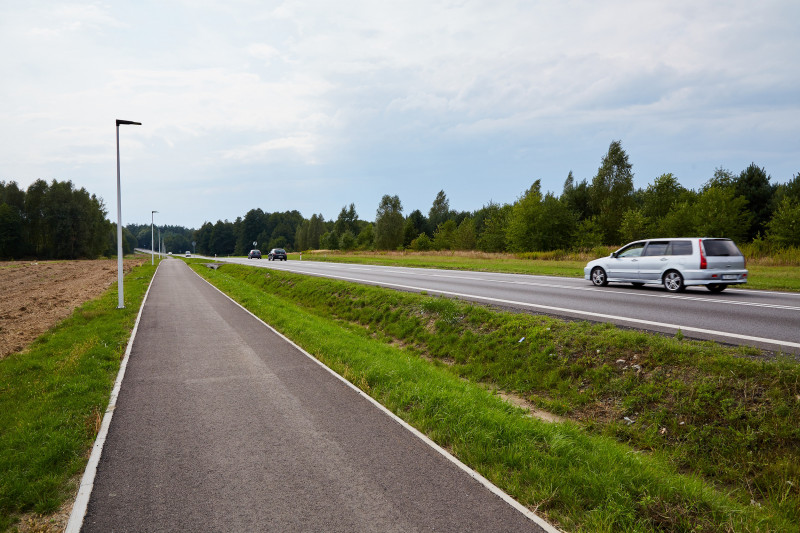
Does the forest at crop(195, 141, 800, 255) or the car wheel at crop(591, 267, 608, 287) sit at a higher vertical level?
the forest at crop(195, 141, 800, 255)

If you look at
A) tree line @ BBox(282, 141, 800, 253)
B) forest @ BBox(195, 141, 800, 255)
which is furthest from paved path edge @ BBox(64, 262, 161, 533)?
tree line @ BBox(282, 141, 800, 253)

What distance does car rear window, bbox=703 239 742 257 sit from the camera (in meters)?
13.2

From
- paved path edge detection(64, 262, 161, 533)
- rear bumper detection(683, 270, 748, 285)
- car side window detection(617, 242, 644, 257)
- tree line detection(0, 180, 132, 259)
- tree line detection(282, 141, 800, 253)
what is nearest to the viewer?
paved path edge detection(64, 262, 161, 533)

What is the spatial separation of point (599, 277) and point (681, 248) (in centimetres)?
292

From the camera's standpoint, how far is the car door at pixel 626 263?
48.6 feet

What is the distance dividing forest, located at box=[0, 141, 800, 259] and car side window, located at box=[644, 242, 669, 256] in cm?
1572

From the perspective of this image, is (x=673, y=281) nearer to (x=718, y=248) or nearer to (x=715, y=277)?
(x=715, y=277)

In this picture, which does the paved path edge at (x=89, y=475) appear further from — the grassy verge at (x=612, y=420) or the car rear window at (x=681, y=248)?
the car rear window at (x=681, y=248)

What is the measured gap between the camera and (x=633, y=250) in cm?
1518

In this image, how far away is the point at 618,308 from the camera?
35.0 ft

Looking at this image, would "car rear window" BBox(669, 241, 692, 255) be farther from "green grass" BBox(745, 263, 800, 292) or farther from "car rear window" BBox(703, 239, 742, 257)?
"green grass" BBox(745, 263, 800, 292)

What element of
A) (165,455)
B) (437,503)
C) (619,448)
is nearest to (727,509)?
(619,448)

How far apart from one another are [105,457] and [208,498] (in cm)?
164

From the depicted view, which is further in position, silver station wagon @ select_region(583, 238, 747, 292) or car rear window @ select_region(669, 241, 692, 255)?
car rear window @ select_region(669, 241, 692, 255)
